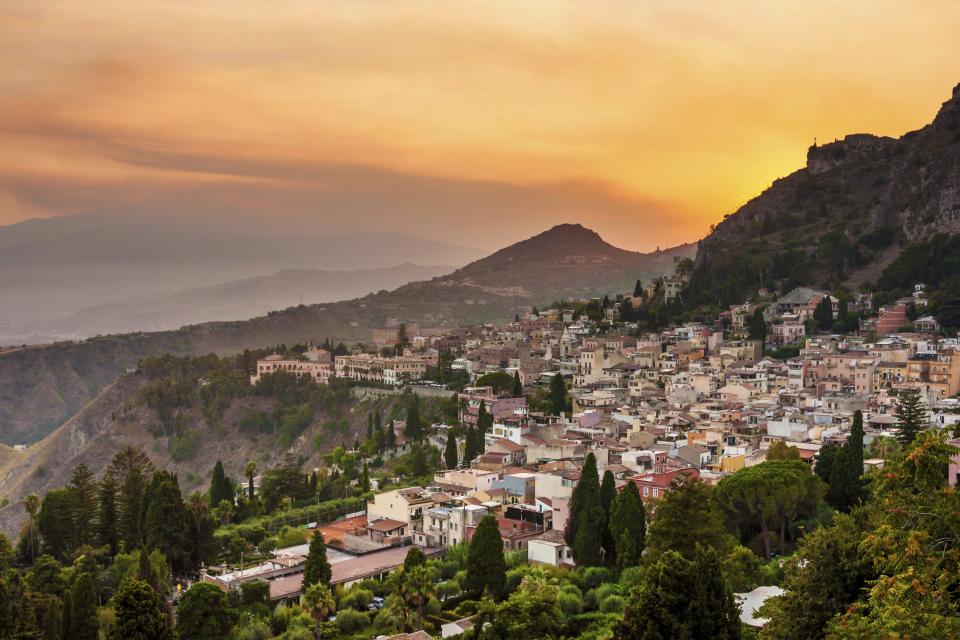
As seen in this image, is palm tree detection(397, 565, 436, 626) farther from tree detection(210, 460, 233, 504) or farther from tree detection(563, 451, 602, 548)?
tree detection(210, 460, 233, 504)

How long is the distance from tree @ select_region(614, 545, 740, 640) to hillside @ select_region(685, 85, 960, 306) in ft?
181

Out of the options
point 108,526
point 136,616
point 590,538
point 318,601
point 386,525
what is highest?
point 136,616

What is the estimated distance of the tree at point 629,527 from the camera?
83.6ft

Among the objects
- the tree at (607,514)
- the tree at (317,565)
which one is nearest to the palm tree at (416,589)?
the tree at (317,565)

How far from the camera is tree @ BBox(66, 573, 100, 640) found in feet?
73.7

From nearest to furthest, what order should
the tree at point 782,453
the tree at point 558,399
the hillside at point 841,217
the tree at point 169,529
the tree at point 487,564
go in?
1. the tree at point 487,564
2. the tree at point 782,453
3. the tree at point 169,529
4. the tree at point 558,399
5. the hillside at point 841,217

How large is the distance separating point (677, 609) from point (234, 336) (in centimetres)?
13174

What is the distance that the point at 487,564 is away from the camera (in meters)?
24.8

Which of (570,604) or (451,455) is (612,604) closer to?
(570,604)

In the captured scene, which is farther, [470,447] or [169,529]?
[470,447]

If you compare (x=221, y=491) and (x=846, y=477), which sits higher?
(x=846, y=477)

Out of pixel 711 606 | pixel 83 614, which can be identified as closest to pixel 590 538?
pixel 711 606

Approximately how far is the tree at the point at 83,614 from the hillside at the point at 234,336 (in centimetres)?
10307

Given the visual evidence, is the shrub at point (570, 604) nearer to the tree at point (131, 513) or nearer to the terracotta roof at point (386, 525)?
the terracotta roof at point (386, 525)
